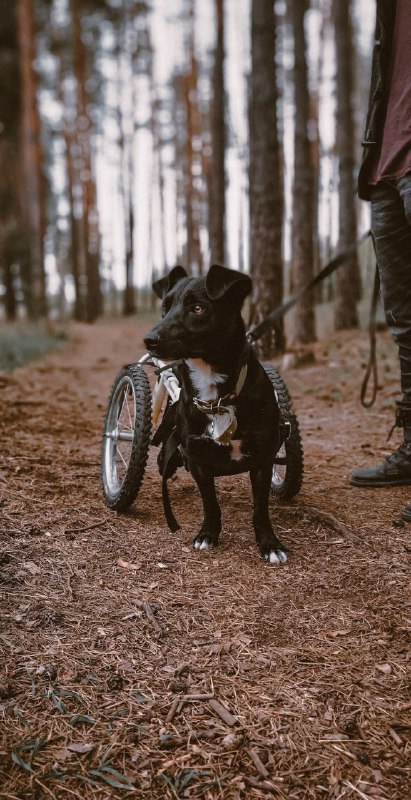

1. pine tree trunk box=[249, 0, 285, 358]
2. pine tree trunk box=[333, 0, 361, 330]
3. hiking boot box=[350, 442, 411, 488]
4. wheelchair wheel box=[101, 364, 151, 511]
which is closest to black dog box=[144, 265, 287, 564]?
wheelchair wheel box=[101, 364, 151, 511]

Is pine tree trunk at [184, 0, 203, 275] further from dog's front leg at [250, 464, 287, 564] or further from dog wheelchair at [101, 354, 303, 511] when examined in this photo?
dog's front leg at [250, 464, 287, 564]

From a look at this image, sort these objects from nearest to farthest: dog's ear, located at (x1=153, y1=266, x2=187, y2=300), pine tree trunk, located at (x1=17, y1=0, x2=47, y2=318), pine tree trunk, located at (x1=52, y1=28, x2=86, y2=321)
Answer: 1. dog's ear, located at (x1=153, y1=266, x2=187, y2=300)
2. pine tree trunk, located at (x1=17, y1=0, x2=47, y2=318)
3. pine tree trunk, located at (x1=52, y1=28, x2=86, y2=321)

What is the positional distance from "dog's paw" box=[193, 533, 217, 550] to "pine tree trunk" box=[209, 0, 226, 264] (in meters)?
10.4

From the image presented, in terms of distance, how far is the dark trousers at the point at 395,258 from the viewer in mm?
3385

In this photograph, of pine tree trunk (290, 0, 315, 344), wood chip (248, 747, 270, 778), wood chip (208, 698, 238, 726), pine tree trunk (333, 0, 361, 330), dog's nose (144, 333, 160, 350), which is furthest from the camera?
→ pine tree trunk (333, 0, 361, 330)

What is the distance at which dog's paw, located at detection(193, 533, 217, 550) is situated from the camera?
2.91m

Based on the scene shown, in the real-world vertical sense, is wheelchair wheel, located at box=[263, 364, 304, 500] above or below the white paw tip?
above

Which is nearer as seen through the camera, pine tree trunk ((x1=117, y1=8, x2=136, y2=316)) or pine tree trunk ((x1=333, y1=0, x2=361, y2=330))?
pine tree trunk ((x1=333, y1=0, x2=361, y2=330))

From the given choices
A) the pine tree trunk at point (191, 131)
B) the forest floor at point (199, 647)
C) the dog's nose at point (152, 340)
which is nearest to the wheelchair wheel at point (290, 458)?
the forest floor at point (199, 647)

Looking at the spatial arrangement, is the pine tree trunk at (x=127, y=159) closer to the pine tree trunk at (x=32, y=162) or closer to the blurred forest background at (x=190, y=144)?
the blurred forest background at (x=190, y=144)

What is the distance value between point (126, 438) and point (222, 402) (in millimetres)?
1073

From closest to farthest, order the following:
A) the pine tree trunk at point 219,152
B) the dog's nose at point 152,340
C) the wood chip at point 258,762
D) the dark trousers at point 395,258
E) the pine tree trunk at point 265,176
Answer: the wood chip at point 258,762, the dog's nose at point 152,340, the dark trousers at point 395,258, the pine tree trunk at point 265,176, the pine tree trunk at point 219,152

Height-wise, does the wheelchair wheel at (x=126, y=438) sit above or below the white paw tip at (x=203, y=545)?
above

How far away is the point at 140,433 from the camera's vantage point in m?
3.31
